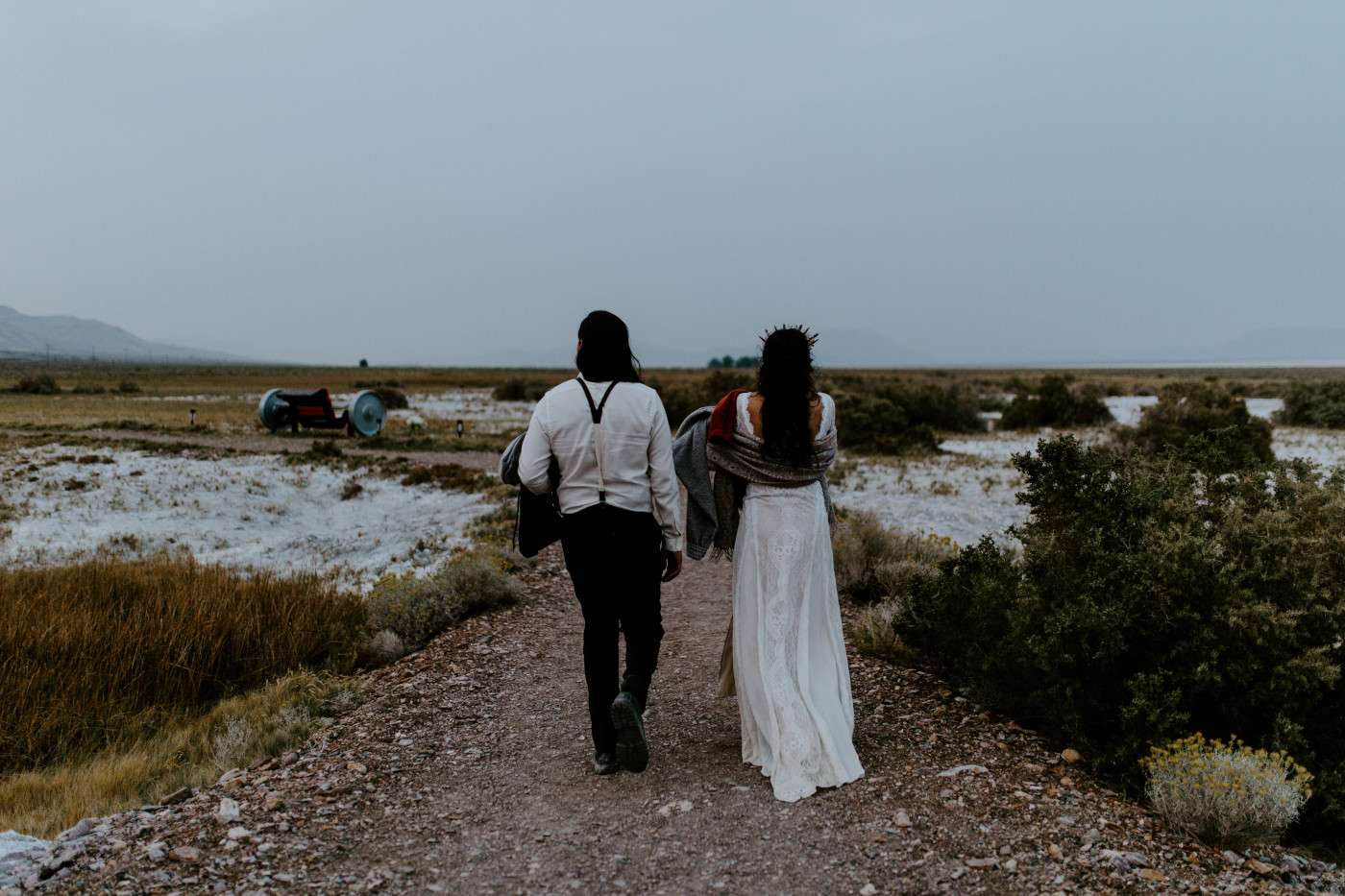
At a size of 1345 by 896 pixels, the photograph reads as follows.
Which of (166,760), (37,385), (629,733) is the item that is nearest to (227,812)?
(166,760)

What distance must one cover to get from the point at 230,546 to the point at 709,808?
37.9 feet

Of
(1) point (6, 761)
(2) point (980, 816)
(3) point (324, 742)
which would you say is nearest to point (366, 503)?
(1) point (6, 761)

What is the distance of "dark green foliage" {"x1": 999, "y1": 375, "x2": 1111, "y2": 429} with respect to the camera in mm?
26328

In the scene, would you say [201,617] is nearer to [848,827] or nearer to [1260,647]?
[848,827]

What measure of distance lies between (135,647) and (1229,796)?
7376mm

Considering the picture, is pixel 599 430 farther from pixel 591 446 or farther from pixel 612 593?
pixel 612 593

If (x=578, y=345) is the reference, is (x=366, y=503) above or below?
below

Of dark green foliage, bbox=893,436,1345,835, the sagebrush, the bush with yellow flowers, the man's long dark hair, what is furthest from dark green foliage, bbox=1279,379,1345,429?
the man's long dark hair

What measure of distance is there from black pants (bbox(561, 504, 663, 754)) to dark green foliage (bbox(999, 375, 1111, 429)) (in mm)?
25787

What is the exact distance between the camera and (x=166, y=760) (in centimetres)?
482

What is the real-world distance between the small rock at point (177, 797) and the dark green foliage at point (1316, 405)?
107 ft

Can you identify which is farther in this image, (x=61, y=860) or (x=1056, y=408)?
(x=1056, y=408)

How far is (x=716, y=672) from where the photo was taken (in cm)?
561

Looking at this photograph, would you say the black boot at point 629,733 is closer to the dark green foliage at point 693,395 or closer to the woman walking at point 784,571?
the woman walking at point 784,571
